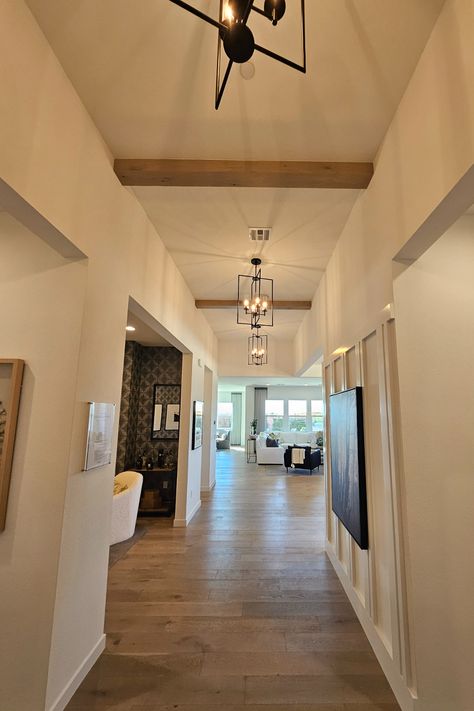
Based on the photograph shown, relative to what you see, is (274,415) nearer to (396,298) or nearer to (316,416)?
(316,416)

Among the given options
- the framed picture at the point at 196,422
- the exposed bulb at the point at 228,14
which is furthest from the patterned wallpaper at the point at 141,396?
the exposed bulb at the point at 228,14

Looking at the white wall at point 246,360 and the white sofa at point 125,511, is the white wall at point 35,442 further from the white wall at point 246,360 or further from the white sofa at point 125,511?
Result: the white wall at point 246,360

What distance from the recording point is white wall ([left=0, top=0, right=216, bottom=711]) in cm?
149

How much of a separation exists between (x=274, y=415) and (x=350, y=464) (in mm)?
11493

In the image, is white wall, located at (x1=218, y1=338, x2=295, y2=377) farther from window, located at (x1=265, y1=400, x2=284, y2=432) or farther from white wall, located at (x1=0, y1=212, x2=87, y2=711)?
white wall, located at (x1=0, y1=212, x2=87, y2=711)

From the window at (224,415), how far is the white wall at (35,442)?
13.8 m

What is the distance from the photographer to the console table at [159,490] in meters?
5.41

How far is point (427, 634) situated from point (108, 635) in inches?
84.2

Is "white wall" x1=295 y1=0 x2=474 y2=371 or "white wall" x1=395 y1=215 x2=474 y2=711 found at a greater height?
"white wall" x1=295 y1=0 x2=474 y2=371

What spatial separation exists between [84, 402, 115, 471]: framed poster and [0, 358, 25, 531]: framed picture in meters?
0.39

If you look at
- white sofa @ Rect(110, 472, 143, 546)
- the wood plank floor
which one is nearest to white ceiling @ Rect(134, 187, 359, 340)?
white sofa @ Rect(110, 472, 143, 546)

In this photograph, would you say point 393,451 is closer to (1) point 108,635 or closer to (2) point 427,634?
(2) point 427,634

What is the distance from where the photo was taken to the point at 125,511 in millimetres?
4230

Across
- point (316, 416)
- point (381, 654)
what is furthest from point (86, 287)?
point (316, 416)
